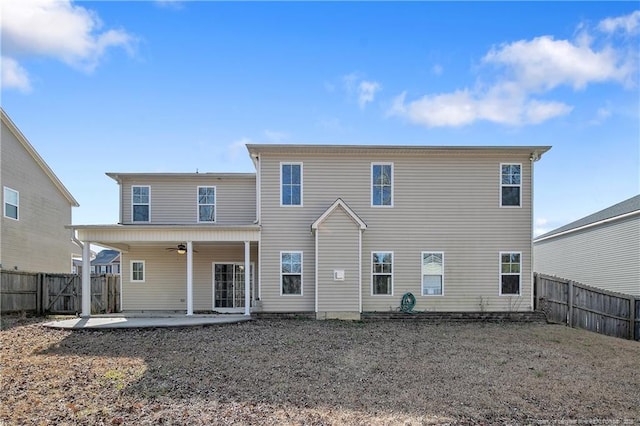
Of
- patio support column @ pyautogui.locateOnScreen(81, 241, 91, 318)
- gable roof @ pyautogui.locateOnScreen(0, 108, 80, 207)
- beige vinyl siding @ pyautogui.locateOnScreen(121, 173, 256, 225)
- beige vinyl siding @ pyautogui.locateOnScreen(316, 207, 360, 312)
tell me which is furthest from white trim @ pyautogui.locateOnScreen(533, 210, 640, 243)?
gable roof @ pyautogui.locateOnScreen(0, 108, 80, 207)

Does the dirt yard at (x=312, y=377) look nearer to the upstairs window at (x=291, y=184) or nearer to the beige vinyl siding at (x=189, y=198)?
the upstairs window at (x=291, y=184)

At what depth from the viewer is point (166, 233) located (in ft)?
44.4

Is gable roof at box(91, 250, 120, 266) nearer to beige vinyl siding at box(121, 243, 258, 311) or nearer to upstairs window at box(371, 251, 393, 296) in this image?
beige vinyl siding at box(121, 243, 258, 311)

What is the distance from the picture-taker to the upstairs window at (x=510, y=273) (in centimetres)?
1398

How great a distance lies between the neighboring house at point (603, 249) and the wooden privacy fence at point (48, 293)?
20.4 metres

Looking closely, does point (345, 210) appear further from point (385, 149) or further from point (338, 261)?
point (385, 149)

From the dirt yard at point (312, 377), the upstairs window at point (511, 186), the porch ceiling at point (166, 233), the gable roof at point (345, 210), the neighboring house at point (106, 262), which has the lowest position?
the neighboring house at point (106, 262)

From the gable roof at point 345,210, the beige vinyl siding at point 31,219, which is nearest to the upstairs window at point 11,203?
the beige vinyl siding at point 31,219

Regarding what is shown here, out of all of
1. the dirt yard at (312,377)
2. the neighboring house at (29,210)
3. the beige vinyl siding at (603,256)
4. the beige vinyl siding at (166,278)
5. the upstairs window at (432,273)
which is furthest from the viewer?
the beige vinyl siding at (603,256)

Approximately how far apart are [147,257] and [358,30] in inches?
425

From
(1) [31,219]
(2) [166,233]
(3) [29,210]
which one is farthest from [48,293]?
(2) [166,233]

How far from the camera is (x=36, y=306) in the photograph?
591 inches

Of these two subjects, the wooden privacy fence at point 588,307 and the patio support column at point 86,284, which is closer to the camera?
the wooden privacy fence at point 588,307

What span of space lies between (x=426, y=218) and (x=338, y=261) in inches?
129
